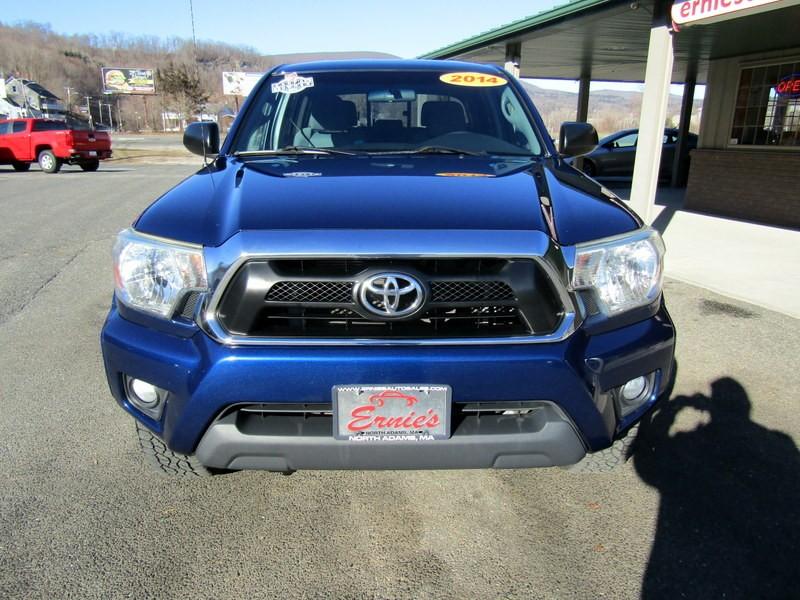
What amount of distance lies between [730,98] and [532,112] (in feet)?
32.4

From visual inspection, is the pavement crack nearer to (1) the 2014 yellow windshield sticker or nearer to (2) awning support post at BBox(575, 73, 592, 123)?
(1) the 2014 yellow windshield sticker

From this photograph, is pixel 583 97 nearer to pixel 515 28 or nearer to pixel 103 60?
pixel 515 28

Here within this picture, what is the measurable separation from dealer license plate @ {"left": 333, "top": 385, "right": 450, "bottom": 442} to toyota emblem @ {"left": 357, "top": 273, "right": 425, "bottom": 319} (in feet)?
0.76

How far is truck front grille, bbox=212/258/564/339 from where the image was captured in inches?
74.7

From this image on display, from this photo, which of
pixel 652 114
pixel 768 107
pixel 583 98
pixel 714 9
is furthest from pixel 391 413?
pixel 583 98

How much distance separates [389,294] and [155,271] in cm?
81

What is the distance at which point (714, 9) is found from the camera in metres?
6.71

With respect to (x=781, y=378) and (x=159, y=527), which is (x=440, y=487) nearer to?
(x=159, y=527)

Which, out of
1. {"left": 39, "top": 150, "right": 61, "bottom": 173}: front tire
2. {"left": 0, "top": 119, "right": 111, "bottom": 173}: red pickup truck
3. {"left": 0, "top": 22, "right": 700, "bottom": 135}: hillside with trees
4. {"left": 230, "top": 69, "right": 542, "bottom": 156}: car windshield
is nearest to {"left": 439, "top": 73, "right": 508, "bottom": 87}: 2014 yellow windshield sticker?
{"left": 230, "top": 69, "right": 542, "bottom": 156}: car windshield

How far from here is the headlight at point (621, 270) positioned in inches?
78.6

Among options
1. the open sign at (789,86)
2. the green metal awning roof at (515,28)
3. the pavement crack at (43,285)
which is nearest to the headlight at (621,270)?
the pavement crack at (43,285)

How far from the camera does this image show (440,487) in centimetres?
260

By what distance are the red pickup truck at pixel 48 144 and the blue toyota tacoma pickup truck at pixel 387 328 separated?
22.0 m

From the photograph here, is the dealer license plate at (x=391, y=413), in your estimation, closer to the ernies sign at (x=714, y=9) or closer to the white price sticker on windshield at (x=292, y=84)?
the white price sticker on windshield at (x=292, y=84)
